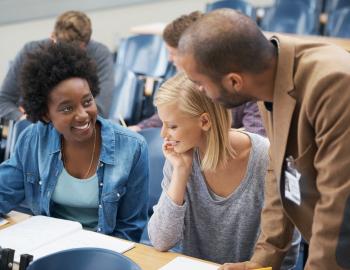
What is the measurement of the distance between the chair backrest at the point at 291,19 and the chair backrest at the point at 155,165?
11.5ft

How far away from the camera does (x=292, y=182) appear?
4.31 feet

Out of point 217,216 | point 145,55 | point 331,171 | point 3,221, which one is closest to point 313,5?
point 145,55

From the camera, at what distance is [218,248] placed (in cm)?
184

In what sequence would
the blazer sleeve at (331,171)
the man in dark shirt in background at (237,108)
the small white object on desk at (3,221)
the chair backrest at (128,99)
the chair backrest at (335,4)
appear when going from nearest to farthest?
the blazer sleeve at (331,171) < the small white object on desk at (3,221) < the man in dark shirt in background at (237,108) < the chair backrest at (128,99) < the chair backrest at (335,4)

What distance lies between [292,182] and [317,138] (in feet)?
0.53

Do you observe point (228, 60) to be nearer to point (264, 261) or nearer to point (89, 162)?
point (264, 261)

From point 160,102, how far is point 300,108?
0.62 m

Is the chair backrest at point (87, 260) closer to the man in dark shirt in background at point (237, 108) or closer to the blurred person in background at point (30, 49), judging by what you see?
the man in dark shirt in background at point (237, 108)

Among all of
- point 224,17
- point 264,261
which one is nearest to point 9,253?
point 264,261

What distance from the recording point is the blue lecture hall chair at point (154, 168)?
2.31 meters

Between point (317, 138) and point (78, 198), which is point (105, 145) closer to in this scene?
point (78, 198)

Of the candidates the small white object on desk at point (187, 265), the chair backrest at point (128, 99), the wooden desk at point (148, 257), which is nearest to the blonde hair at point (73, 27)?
the chair backrest at point (128, 99)

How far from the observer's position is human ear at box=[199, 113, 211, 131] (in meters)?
1.75

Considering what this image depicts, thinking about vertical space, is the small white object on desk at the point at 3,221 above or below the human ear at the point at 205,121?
below
